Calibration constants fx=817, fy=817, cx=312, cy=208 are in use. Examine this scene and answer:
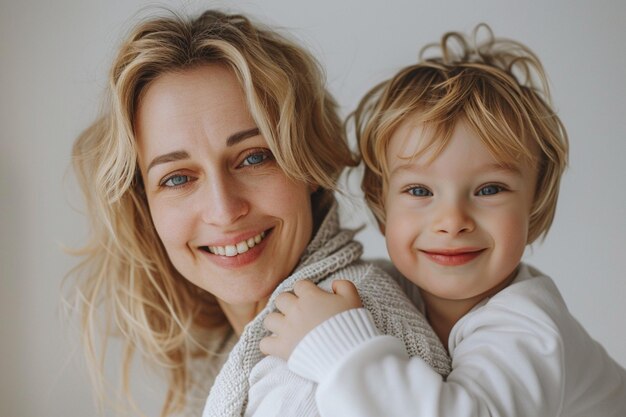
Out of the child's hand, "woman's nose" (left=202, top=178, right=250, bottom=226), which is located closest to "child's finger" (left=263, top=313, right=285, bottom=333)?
the child's hand

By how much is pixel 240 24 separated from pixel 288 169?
36 centimetres

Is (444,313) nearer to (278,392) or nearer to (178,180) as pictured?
(278,392)

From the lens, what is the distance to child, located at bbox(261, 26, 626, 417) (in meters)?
1.34

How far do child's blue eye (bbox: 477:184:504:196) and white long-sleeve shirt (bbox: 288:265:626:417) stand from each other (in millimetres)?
190

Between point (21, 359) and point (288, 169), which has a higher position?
point (288, 169)

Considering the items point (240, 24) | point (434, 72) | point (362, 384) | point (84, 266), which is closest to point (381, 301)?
point (362, 384)

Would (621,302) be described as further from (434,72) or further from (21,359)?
(21,359)

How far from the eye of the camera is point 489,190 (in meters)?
1.65

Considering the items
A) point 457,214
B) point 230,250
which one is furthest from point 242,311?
point 457,214

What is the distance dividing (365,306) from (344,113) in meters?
1.36

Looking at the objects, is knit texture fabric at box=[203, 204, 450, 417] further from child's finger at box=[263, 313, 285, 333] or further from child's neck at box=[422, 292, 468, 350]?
child's neck at box=[422, 292, 468, 350]

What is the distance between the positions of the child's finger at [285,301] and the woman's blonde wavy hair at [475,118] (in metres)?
0.39

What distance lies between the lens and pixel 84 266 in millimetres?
2311

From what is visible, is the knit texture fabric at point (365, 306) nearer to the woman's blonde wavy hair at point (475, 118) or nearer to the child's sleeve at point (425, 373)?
the child's sleeve at point (425, 373)
